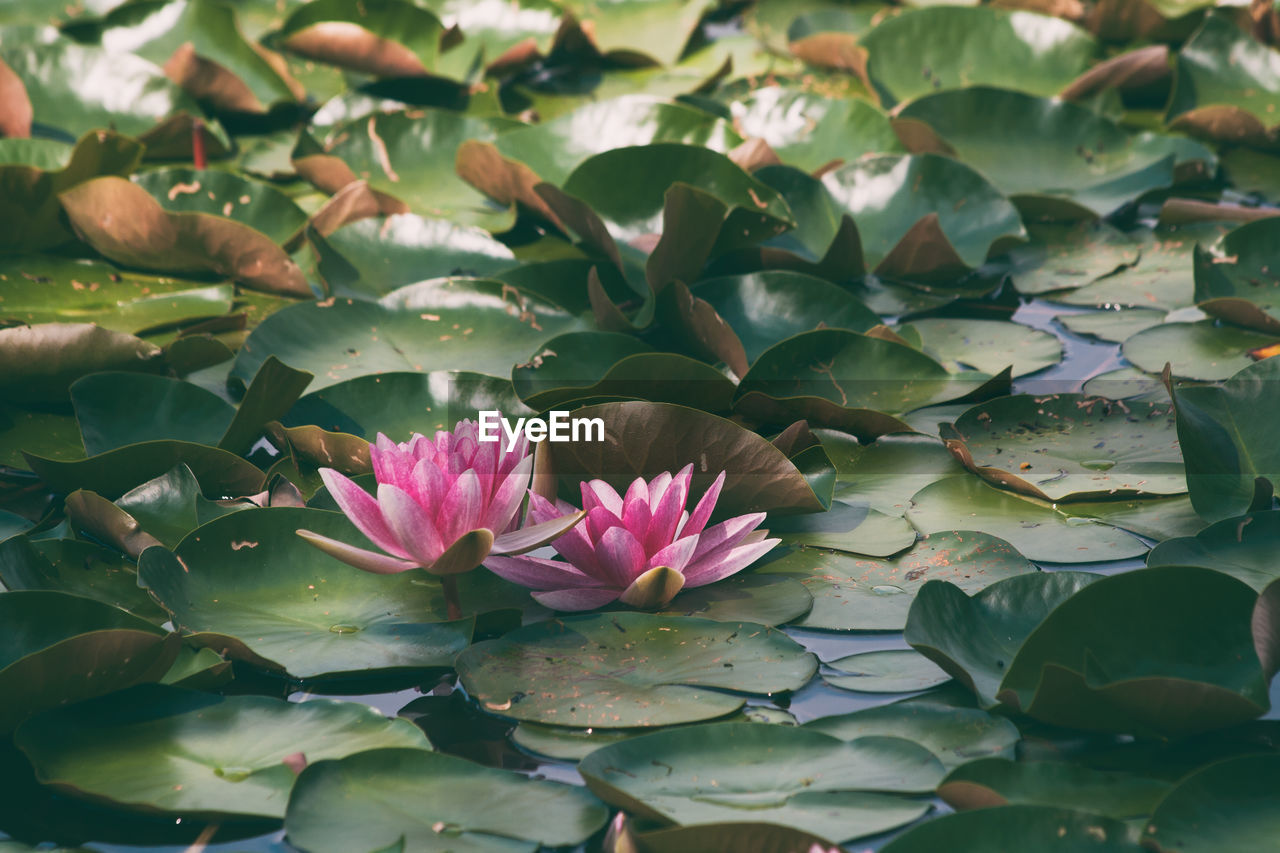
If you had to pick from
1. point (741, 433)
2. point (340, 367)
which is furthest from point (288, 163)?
point (741, 433)

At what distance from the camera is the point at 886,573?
1.60 metres

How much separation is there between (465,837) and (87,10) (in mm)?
3548

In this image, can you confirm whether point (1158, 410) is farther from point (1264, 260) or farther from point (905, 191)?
point (905, 191)

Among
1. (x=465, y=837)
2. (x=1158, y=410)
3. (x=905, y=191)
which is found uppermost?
(x=905, y=191)

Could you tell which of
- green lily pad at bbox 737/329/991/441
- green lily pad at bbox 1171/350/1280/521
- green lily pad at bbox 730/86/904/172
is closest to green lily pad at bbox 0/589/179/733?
green lily pad at bbox 737/329/991/441

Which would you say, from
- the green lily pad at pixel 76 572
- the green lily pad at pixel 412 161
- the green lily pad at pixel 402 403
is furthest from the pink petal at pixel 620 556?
the green lily pad at pixel 412 161

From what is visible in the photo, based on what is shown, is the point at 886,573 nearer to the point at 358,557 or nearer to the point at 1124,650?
the point at 1124,650

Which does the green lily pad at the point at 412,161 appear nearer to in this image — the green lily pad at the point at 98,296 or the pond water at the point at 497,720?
the green lily pad at the point at 98,296

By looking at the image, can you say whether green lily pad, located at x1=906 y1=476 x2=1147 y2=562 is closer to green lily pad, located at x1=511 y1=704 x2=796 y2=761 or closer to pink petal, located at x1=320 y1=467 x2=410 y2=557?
green lily pad, located at x1=511 y1=704 x2=796 y2=761

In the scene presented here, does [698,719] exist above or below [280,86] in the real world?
below

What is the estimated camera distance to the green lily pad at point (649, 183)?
2.52 metres

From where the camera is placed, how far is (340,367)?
212 centimetres

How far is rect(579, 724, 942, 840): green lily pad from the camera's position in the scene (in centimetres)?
114

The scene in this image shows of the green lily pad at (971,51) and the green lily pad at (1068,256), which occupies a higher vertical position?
the green lily pad at (971,51)
